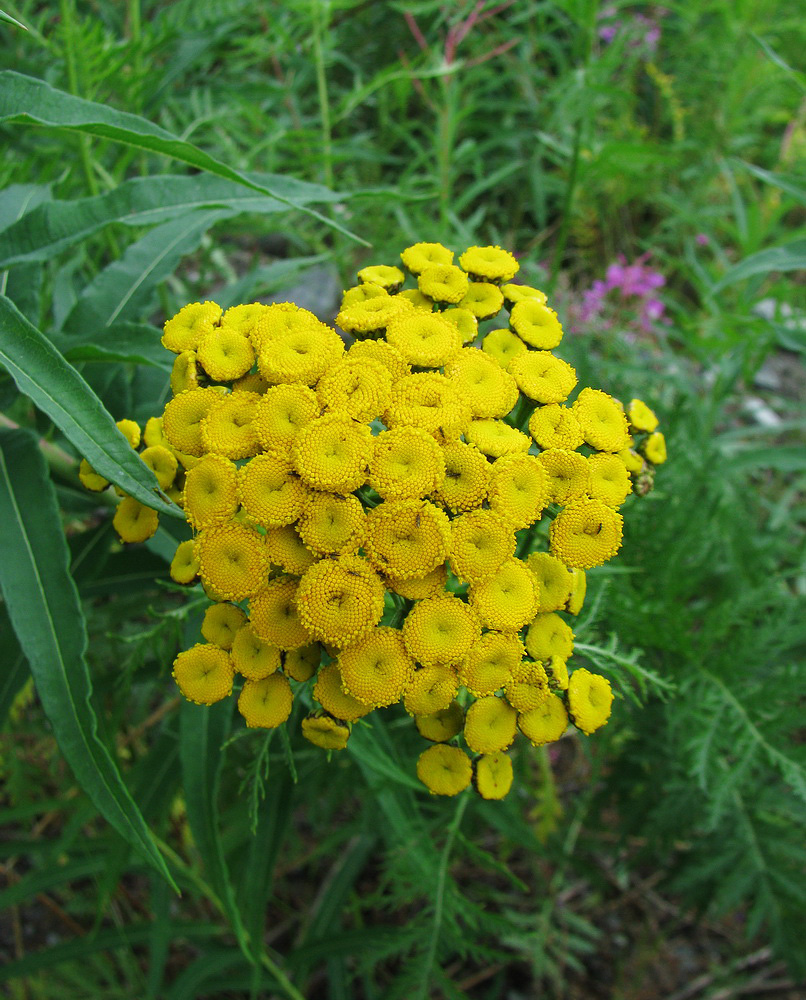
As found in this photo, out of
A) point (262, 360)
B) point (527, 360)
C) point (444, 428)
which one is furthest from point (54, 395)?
point (527, 360)

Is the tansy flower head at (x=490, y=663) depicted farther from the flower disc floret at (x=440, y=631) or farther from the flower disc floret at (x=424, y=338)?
the flower disc floret at (x=424, y=338)

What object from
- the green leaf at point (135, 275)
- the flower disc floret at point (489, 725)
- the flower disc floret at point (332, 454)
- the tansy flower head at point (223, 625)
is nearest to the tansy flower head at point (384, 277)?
the flower disc floret at point (332, 454)

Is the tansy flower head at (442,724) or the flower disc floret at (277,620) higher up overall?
the flower disc floret at (277,620)

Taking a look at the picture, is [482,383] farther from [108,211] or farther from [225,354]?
[108,211]

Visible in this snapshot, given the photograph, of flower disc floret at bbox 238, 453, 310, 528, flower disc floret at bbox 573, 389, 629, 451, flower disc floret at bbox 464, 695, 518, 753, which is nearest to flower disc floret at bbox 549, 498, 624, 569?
flower disc floret at bbox 573, 389, 629, 451

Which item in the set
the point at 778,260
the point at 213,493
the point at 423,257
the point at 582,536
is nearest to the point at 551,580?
the point at 582,536

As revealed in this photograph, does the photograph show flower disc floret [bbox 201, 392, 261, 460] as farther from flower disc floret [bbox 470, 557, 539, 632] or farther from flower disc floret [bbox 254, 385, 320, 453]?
flower disc floret [bbox 470, 557, 539, 632]
